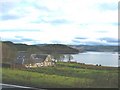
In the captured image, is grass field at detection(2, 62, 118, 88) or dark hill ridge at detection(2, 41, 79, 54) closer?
grass field at detection(2, 62, 118, 88)

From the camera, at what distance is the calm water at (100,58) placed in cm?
306

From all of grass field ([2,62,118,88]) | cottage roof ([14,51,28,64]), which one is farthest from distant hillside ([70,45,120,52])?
cottage roof ([14,51,28,64])

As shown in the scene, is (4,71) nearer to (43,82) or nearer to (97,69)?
(43,82)

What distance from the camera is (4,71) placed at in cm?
336

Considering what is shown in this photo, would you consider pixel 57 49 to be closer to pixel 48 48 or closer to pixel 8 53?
pixel 48 48

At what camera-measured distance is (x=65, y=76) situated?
3184 mm

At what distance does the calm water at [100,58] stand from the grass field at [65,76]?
0.06 metres

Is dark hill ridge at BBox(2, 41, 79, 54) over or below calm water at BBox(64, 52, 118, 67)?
over

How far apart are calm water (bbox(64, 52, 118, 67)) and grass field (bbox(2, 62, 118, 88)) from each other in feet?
0.19

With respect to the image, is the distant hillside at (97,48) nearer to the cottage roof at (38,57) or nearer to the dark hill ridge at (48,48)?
the dark hill ridge at (48,48)

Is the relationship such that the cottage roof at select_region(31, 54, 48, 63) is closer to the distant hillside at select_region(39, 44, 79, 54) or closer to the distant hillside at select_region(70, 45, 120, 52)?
the distant hillside at select_region(39, 44, 79, 54)

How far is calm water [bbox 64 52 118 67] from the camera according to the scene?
3.06 meters

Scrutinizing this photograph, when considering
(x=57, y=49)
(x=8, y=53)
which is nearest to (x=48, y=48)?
(x=57, y=49)

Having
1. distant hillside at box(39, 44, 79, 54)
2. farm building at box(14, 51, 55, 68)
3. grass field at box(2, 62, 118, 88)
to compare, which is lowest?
grass field at box(2, 62, 118, 88)
